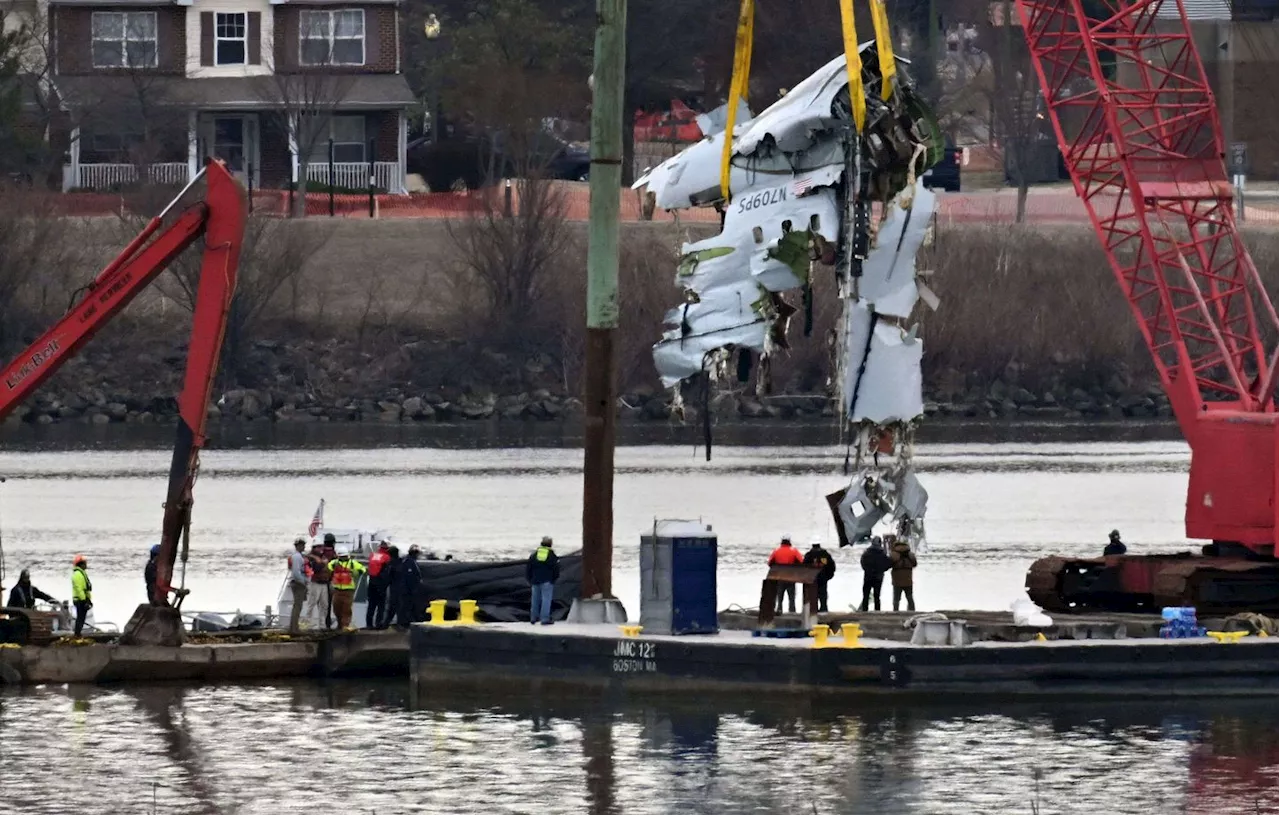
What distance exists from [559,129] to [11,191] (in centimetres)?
2406

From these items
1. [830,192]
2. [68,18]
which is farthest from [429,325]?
[830,192]

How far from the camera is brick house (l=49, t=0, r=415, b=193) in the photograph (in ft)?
349

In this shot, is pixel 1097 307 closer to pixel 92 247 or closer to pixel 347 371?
pixel 347 371

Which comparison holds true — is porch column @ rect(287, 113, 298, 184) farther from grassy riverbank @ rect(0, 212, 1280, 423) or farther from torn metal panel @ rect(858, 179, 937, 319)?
torn metal panel @ rect(858, 179, 937, 319)

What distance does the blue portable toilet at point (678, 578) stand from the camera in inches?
1399

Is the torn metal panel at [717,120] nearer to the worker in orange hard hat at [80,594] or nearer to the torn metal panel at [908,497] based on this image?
the torn metal panel at [908,497]

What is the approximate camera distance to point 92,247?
100 meters

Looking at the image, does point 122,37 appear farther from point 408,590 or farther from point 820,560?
point 820,560

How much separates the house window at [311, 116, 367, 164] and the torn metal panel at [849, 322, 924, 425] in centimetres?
7320

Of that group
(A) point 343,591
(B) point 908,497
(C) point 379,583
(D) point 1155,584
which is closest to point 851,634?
(B) point 908,497

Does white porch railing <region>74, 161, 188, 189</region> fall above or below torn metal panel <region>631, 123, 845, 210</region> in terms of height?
above

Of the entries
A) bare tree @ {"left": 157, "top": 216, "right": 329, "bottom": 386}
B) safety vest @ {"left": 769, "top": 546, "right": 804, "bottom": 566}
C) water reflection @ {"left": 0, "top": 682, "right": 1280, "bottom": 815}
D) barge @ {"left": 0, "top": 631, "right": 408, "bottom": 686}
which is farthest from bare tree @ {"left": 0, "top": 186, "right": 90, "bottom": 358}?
safety vest @ {"left": 769, "top": 546, "right": 804, "bottom": 566}

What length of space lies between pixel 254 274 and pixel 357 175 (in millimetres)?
10684

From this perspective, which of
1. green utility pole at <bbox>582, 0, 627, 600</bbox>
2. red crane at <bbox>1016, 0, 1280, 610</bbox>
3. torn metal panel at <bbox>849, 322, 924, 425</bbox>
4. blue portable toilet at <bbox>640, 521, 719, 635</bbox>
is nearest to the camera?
blue portable toilet at <bbox>640, 521, 719, 635</bbox>
